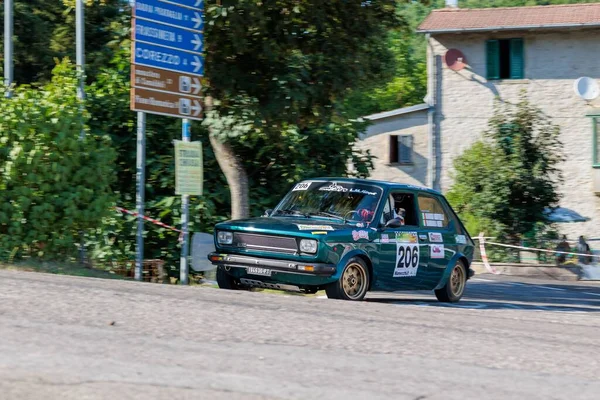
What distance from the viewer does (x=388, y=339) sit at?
821cm

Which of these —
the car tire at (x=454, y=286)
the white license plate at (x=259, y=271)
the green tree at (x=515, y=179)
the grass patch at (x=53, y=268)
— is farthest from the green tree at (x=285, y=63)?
the green tree at (x=515, y=179)

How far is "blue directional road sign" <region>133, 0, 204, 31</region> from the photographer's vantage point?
15148 millimetres

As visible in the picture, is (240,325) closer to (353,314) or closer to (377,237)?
(353,314)

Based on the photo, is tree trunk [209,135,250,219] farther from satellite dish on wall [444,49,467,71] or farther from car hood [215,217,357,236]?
satellite dish on wall [444,49,467,71]

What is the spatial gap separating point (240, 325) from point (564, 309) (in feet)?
27.6

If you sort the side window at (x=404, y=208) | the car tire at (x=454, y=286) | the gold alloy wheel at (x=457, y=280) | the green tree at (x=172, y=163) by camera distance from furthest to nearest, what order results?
1. the green tree at (x=172, y=163)
2. the gold alloy wheel at (x=457, y=280)
3. the car tire at (x=454, y=286)
4. the side window at (x=404, y=208)

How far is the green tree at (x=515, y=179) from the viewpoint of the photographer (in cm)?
2852

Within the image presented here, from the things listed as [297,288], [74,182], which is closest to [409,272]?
[297,288]

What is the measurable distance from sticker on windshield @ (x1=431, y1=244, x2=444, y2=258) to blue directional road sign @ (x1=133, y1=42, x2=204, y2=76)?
463 centimetres

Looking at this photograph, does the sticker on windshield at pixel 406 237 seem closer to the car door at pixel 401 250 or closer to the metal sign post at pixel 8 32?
the car door at pixel 401 250

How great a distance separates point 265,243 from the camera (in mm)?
12453

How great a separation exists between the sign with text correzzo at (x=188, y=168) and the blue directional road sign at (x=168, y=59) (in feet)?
4.03

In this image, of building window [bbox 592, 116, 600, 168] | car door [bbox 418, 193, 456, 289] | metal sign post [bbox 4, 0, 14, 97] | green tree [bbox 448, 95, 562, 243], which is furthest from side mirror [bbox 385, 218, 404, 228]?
building window [bbox 592, 116, 600, 168]

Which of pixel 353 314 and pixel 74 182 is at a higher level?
pixel 74 182
